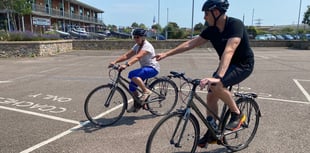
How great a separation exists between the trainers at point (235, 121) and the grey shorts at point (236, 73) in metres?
0.47

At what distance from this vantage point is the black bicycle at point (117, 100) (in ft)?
13.6

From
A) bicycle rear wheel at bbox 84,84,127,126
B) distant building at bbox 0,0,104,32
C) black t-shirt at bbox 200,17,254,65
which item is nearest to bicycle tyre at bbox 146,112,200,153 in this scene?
Answer: black t-shirt at bbox 200,17,254,65

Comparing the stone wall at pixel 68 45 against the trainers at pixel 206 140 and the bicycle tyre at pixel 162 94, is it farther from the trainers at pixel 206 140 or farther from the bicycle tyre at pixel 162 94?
the trainers at pixel 206 140

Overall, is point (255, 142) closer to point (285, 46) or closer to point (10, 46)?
point (10, 46)

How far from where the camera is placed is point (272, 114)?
474 centimetres

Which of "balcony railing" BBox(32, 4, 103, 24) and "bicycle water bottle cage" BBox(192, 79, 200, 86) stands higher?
"balcony railing" BBox(32, 4, 103, 24)

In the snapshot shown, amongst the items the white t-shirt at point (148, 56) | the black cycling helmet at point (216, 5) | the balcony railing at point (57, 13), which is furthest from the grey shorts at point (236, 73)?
the balcony railing at point (57, 13)

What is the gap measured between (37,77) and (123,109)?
19.0ft

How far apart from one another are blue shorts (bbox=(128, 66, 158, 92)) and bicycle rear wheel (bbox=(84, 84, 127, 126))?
1.04ft

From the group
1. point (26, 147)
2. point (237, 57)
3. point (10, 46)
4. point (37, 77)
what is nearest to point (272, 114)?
point (237, 57)

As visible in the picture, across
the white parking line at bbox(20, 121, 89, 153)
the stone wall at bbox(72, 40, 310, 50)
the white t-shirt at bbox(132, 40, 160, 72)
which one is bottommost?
the white parking line at bbox(20, 121, 89, 153)

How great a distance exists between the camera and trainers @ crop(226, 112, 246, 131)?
122 inches

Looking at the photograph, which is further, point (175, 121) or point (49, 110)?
point (49, 110)

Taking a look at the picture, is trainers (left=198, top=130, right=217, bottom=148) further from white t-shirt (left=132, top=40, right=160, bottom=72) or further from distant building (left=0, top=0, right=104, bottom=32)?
distant building (left=0, top=0, right=104, bottom=32)
